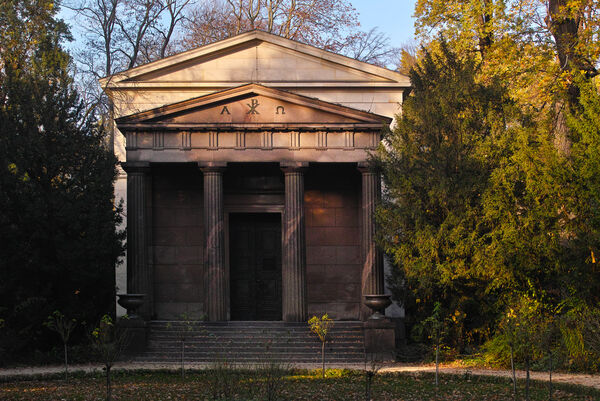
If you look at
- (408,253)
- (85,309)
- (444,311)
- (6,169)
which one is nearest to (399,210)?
(408,253)

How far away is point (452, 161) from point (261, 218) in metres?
7.47

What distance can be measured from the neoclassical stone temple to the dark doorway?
3 cm

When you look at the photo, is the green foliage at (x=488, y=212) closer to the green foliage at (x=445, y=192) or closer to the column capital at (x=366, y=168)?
the green foliage at (x=445, y=192)

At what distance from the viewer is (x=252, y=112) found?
71.1ft

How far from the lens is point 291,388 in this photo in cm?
1388

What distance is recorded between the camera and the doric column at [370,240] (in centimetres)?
2130

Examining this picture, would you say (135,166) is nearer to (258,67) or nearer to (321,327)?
(258,67)

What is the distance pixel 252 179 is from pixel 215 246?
3.60 m

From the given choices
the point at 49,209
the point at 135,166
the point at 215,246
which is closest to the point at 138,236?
the point at 135,166

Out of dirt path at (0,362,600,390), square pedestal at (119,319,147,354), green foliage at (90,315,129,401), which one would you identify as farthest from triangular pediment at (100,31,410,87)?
dirt path at (0,362,600,390)

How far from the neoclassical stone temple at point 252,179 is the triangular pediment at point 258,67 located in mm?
37

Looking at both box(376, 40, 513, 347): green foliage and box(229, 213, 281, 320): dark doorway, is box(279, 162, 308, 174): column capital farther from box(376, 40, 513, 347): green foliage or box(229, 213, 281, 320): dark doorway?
box(229, 213, 281, 320): dark doorway

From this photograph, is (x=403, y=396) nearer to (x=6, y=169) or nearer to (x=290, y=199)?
(x=290, y=199)

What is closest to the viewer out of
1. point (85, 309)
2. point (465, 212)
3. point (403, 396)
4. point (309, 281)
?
point (403, 396)
